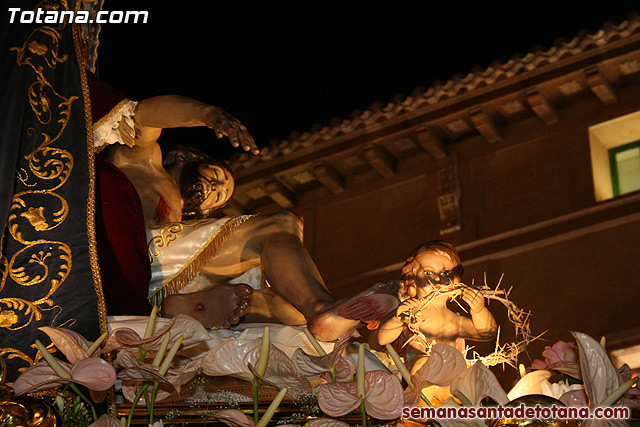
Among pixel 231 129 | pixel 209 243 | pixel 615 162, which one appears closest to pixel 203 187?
pixel 209 243

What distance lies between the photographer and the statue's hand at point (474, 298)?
10.9 feet

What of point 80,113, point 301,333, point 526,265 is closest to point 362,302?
point 301,333

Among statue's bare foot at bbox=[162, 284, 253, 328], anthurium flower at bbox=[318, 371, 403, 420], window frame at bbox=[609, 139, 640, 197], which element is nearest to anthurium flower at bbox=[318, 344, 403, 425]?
anthurium flower at bbox=[318, 371, 403, 420]

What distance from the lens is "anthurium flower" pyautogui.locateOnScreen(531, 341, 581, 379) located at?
250 cm

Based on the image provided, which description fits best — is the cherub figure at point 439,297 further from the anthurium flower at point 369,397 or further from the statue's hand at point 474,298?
the anthurium flower at point 369,397

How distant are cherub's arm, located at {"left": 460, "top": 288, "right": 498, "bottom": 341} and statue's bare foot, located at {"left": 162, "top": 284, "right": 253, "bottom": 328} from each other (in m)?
0.72

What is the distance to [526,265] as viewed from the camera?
8.82 m

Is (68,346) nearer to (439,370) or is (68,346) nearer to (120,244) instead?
(439,370)

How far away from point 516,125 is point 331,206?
1.96 m

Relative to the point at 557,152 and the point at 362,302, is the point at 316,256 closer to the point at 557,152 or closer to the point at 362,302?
the point at 557,152

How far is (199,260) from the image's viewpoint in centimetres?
357

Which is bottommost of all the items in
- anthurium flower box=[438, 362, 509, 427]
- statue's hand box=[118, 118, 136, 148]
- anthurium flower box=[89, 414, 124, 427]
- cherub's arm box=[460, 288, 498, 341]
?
anthurium flower box=[89, 414, 124, 427]

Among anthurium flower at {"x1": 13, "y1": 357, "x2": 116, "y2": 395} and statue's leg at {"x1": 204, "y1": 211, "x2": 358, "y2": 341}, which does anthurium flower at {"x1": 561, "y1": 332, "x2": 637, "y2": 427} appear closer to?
anthurium flower at {"x1": 13, "y1": 357, "x2": 116, "y2": 395}

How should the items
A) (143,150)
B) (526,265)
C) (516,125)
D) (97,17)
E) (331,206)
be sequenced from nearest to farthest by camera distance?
(97,17) → (143,150) → (526,265) → (516,125) → (331,206)
